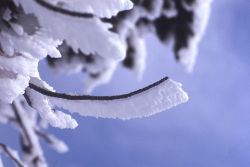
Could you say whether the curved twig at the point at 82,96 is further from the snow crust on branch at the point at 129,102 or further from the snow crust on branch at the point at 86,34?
the snow crust on branch at the point at 86,34

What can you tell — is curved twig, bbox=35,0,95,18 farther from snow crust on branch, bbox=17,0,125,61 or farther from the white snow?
the white snow

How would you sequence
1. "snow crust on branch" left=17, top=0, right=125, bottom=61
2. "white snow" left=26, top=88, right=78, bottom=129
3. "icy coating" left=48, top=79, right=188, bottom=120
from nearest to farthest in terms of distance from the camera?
"snow crust on branch" left=17, top=0, right=125, bottom=61, "icy coating" left=48, top=79, right=188, bottom=120, "white snow" left=26, top=88, right=78, bottom=129

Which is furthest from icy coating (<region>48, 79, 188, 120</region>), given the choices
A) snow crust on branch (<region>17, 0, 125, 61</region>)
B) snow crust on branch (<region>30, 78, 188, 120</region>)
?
snow crust on branch (<region>17, 0, 125, 61</region>)

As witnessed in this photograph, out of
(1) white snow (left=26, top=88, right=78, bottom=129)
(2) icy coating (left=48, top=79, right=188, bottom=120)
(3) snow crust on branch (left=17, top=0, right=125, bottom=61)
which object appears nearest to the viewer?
(3) snow crust on branch (left=17, top=0, right=125, bottom=61)

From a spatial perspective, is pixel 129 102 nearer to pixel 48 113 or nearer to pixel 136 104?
pixel 136 104

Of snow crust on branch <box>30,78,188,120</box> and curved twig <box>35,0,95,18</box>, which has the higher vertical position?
snow crust on branch <box>30,78,188,120</box>

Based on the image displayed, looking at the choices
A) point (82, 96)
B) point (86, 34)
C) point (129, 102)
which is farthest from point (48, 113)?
point (86, 34)

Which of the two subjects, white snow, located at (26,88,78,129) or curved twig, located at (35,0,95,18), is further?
white snow, located at (26,88,78,129)

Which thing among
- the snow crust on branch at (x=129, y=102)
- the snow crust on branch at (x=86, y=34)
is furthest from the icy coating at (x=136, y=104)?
the snow crust on branch at (x=86, y=34)

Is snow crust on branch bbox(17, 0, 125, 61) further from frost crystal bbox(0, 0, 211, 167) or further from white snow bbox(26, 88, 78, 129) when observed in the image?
white snow bbox(26, 88, 78, 129)

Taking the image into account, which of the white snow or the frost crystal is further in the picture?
the white snow

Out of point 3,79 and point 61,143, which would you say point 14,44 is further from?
point 61,143

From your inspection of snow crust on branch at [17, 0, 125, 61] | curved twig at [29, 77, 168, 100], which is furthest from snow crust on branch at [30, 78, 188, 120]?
snow crust on branch at [17, 0, 125, 61]

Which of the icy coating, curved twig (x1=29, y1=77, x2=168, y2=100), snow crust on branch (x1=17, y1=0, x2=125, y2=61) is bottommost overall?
snow crust on branch (x1=17, y1=0, x2=125, y2=61)
